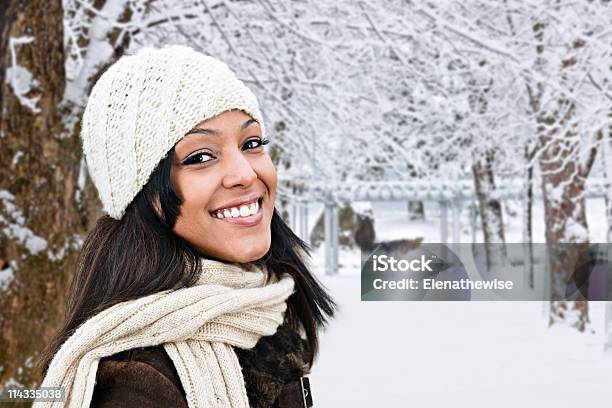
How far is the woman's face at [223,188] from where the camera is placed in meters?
1.59

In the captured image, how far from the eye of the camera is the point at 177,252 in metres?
1.63

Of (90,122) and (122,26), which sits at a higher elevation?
(122,26)

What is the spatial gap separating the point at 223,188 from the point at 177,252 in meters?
0.15

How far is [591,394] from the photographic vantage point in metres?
8.07

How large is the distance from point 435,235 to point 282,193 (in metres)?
17.8

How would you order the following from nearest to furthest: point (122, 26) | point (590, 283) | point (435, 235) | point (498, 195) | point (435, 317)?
point (122, 26) < point (590, 283) < point (435, 317) < point (498, 195) < point (435, 235)

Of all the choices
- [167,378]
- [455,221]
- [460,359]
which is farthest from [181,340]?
[455,221]

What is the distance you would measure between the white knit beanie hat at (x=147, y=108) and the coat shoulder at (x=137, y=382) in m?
0.32

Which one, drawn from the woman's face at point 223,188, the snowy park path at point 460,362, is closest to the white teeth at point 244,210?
the woman's face at point 223,188

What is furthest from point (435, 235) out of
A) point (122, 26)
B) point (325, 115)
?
point (122, 26)

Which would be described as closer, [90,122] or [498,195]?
[90,122]

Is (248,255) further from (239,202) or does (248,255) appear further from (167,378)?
(167,378)

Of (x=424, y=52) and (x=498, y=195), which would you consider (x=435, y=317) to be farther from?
(x=424, y=52)

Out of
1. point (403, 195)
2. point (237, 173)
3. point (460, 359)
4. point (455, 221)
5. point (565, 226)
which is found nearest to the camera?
point (237, 173)
